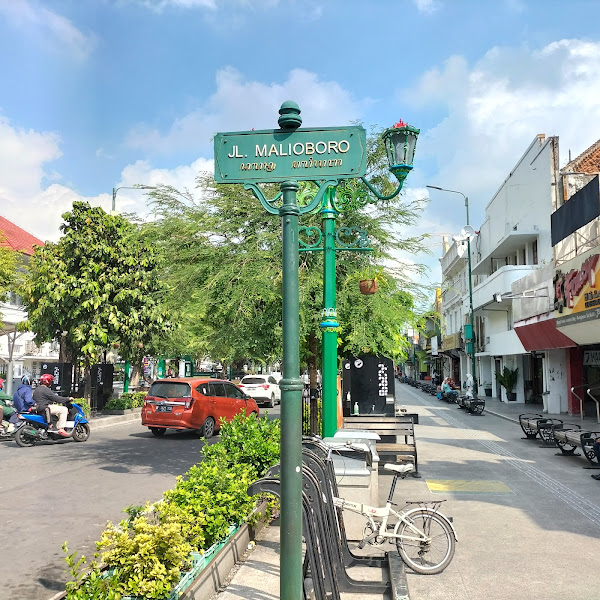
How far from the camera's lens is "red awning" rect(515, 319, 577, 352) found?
25.0 m

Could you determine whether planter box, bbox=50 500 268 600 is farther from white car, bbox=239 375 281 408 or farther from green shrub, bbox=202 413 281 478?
white car, bbox=239 375 281 408

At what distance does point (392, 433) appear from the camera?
→ 480 inches

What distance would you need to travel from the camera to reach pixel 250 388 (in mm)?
30203

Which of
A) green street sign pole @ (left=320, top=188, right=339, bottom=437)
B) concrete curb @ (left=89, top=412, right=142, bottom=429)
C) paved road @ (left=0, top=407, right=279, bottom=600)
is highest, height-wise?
green street sign pole @ (left=320, top=188, right=339, bottom=437)

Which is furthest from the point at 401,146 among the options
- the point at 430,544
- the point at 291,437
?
the point at 291,437

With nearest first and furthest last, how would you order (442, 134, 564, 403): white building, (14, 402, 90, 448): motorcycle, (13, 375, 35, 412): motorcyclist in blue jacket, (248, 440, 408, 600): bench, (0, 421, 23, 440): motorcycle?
1. (248, 440, 408, 600): bench
2. (14, 402, 90, 448): motorcycle
3. (13, 375, 35, 412): motorcyclist in blue jacket
4. (0, 421, 23, 440): motorcycle
5. (442, 134, 564, 403): white building

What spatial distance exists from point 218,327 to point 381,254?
3730 mm

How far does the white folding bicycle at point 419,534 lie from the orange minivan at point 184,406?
11.5m

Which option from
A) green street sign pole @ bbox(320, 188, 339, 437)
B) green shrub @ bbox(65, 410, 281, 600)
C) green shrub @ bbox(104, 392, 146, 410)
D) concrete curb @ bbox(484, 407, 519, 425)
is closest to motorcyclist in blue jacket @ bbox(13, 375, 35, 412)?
green shrub @ bbox(104, 392, 146, 410)

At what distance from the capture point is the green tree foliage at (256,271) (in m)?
12.0

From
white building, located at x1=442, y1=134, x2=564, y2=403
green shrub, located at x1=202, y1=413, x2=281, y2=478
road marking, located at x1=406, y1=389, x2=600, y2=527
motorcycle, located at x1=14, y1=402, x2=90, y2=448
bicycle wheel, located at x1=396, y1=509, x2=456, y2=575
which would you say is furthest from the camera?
white building, located at x1=442, y1=134, x2=564, y2=403

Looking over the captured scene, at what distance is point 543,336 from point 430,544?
902 inches

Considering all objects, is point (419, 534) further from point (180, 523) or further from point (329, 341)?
point (329, 341)

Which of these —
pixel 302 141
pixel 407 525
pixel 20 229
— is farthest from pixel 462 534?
Result: pixel 20 229
